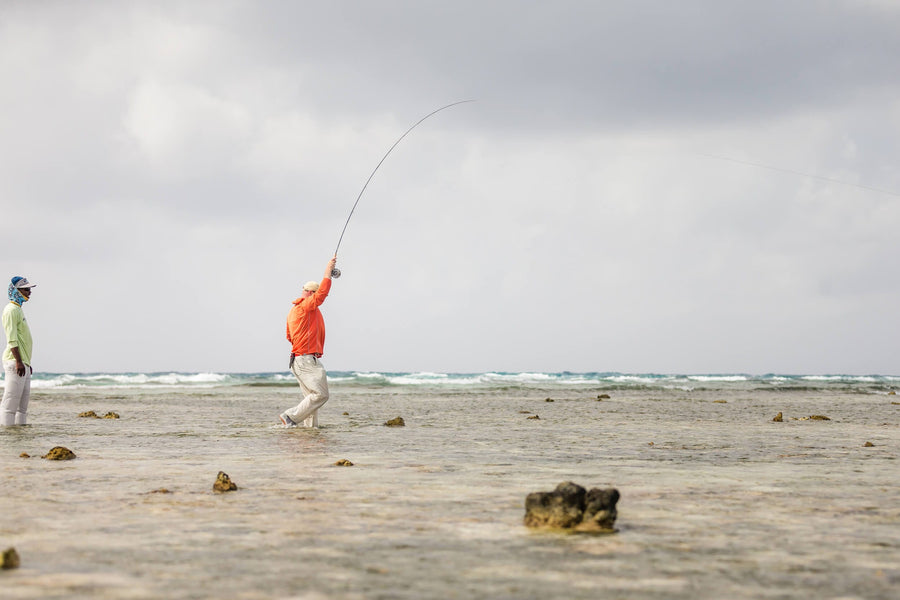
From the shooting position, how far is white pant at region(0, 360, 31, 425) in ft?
40.6

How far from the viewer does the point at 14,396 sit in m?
12.6

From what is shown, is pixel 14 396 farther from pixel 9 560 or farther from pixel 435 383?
pixel 435 383

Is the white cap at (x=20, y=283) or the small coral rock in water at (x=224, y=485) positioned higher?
the white cap at (x=20, y=283)

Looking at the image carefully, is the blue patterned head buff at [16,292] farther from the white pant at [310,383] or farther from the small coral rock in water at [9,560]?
the small coral rock in water at [9,560]

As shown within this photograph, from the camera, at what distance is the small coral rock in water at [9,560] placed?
12.5 ft

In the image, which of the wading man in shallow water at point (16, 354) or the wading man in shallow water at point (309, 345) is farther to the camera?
the wading man in shallow water at point (309, 345)

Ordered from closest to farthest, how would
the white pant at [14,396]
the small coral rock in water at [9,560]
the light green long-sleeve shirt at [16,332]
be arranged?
the small coral rock in water at [9,560], the light green long-sleeve shirt at [16,332], the white pant at [14,396]

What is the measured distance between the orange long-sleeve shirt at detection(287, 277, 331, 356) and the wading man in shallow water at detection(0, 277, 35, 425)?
156 inches

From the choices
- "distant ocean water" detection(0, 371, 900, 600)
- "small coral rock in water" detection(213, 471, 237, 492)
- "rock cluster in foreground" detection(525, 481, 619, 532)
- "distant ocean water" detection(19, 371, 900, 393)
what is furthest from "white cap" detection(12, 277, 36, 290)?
"distant ocean water" detection(19, 371, 900, 393)

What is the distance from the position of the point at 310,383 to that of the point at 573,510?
814 centimetres

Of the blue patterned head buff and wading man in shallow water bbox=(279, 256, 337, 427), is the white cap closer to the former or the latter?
the blue patterned head buff

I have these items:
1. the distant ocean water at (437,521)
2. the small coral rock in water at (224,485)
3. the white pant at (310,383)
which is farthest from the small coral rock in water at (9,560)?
the white pant at (310,383)

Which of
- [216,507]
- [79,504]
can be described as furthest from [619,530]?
[79,504]

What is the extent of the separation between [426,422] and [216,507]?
9.74 meters
